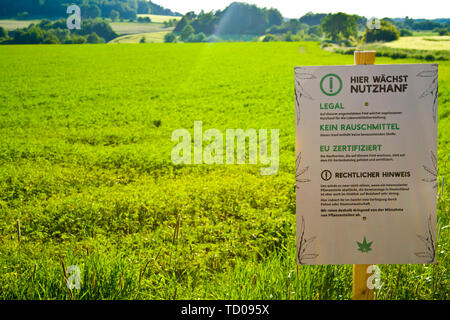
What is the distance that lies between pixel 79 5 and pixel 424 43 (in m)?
26.8

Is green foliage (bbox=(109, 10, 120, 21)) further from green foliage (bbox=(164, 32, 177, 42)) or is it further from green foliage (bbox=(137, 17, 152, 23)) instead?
green foliage (bbox=(164, 32, 177, 42))

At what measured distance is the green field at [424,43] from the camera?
86.0ft

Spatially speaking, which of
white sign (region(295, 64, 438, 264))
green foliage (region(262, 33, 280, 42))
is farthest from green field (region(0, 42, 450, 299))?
green foliage (region(262, 33, 280, 42))

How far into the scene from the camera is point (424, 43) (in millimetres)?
27625

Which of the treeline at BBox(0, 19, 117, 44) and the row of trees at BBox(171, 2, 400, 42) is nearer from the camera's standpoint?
the treeline at BBox(0, 19, 117, 44)

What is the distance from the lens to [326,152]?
321cm

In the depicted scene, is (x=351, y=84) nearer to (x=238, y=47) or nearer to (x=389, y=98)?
(x=389, y=98)

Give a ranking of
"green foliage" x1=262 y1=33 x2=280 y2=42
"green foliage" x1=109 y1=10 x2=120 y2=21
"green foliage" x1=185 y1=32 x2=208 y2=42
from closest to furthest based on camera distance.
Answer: "green foliage" x1=109 y1=10 x2=120 y2=21 → "green foliage" x1=185 y1=32 x2=208 y2=42 → "green foliage" x1=262 y1=33 x2=280 y2=42

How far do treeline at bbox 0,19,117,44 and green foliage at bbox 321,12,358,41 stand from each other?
20080 millimetres

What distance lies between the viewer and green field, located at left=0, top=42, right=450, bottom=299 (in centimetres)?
385

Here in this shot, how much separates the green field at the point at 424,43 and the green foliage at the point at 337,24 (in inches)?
481

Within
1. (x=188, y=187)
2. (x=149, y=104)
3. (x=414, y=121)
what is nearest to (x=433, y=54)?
(x=149, y=104)

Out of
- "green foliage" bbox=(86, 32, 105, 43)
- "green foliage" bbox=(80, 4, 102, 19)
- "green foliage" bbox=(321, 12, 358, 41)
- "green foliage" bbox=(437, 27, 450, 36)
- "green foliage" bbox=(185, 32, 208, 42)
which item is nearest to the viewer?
"green foliage" bbox=(437, 27, 450, 36)

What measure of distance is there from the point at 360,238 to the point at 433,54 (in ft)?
82.8
